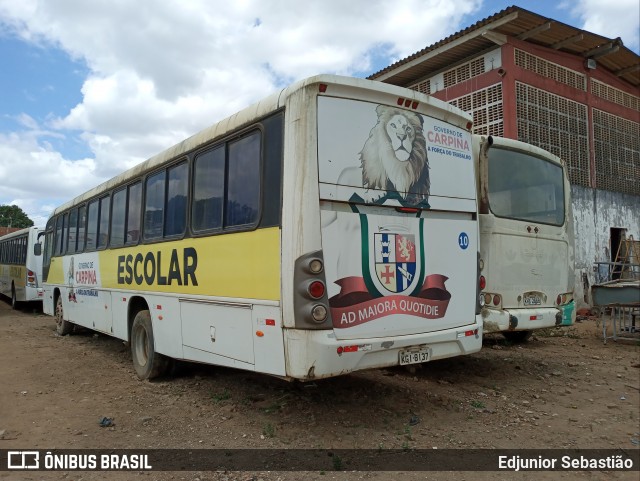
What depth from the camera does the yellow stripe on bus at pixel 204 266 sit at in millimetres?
4176

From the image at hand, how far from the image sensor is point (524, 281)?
6.49 meters

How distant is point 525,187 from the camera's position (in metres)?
6.82

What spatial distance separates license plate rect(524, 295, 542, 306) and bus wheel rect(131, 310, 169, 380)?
4.62m

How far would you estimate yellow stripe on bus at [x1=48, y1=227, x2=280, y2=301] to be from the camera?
4.18 meters

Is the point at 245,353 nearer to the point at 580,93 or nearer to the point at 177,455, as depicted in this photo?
the point at 177,455

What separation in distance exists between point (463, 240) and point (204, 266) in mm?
2605

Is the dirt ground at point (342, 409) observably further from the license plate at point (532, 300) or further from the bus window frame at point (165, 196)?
the bus window frame at point (165, 196)

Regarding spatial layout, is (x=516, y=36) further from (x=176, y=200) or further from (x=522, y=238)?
(x=176, y=200)

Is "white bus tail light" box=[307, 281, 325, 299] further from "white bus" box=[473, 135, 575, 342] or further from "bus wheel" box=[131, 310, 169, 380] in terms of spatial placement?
"bus wheel" box=[131, 310, 169, 380]

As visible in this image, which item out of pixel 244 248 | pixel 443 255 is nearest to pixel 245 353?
pixel 244 248

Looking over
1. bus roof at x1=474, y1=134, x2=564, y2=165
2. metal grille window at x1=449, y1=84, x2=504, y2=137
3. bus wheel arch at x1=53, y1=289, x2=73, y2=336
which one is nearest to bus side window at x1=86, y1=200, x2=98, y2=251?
bus wheel arch at x1=53, y1=289, x2=73, y2=336

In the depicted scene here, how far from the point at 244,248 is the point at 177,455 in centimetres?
178

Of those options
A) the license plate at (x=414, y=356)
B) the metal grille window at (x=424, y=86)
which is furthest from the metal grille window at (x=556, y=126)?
the license plate at (x=414, y=356)

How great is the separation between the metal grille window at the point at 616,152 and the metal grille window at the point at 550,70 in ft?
4.05
